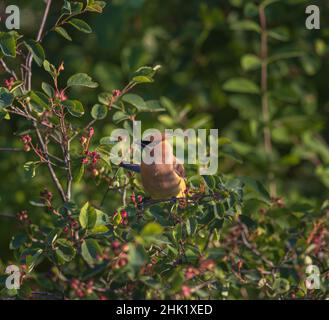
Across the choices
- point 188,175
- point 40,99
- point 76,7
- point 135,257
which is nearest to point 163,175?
point 188,175

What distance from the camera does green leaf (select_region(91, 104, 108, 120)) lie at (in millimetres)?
2773

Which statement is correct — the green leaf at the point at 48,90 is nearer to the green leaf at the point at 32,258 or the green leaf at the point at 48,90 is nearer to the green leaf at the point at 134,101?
the green leaf at the point at 134,101

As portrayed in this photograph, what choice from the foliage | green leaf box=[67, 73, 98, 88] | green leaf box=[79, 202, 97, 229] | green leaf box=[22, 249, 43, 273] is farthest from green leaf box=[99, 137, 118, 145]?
green leaf box=[22, 249, 43, 273]

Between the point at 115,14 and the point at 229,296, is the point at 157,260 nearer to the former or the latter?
the point at 229,296

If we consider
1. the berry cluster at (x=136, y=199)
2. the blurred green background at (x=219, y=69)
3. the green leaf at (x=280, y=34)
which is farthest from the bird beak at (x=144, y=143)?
the green leaf at (x=280, y=34)

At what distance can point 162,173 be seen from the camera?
117 inches

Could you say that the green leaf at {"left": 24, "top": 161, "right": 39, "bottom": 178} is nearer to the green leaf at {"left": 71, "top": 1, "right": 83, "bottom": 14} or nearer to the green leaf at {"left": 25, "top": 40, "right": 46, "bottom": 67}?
the green leaf at {"left": 25, "top": 40, "right": 46, "bottom": 67}

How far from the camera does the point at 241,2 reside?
4898mm

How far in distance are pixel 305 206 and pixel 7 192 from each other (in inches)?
75.5

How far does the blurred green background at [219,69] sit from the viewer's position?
471cm

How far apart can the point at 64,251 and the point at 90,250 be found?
0.54 ft

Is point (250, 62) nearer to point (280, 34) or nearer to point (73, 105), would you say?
point (280, 34)

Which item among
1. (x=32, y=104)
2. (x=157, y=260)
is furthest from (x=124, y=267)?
(x=32, y=104)

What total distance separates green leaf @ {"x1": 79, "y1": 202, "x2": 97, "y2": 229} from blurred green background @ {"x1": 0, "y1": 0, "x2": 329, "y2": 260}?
1.95 meters
